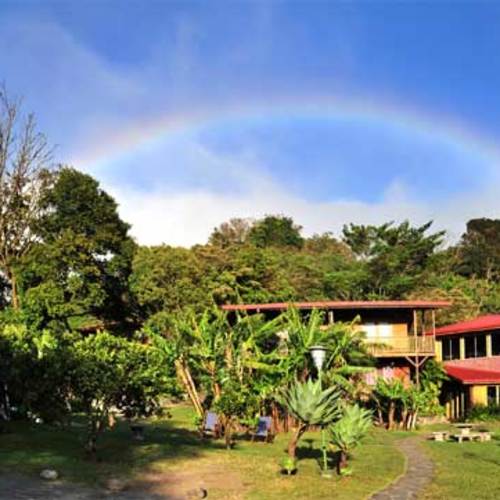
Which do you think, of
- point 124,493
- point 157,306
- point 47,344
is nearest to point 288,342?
point 47,344

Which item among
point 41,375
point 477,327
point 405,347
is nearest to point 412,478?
Answer: point 41,375

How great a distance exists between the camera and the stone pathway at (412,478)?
11.0 metres

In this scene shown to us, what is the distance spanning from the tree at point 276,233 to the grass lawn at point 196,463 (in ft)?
130

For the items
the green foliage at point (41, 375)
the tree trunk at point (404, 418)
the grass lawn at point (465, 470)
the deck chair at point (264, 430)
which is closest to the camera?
the grass lawn at point (465, 470)

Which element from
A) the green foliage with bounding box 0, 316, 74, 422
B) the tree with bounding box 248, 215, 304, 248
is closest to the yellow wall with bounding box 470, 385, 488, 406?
the green foliage with bounding box 0, 316, 74, 422

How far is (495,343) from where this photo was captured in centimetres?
2994

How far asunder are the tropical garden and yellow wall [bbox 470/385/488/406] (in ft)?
4.91

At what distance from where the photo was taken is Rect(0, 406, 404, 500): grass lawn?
1170cm

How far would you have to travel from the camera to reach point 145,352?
1514 centimetres

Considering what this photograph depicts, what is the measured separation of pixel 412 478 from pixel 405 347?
17329 millimetres

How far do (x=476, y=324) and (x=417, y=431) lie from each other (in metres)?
7.79

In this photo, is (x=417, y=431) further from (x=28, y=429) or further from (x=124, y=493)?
(x=124, y=493)

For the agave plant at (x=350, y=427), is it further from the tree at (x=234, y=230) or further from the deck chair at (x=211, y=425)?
the tree at (x=234, y=230)

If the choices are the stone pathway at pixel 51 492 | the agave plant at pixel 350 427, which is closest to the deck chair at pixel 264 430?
the agave plant at pixel 350 427
